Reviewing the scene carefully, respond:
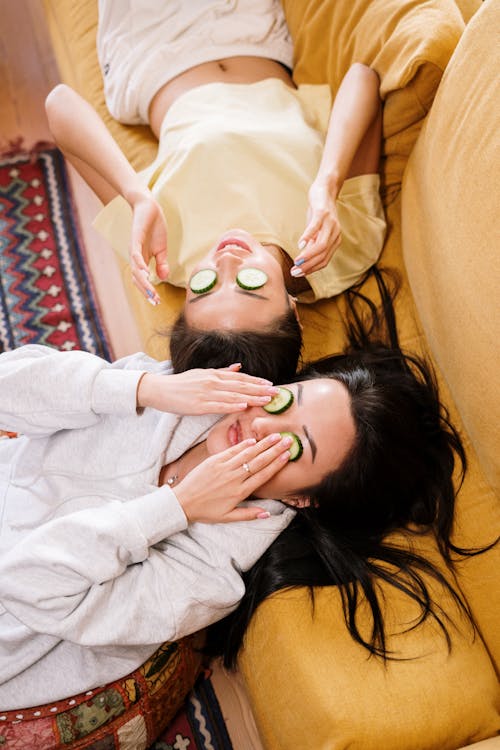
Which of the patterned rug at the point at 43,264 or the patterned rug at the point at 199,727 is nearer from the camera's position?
the patterned rug at the point at 199,727

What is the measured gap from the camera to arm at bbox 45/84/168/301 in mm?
1702

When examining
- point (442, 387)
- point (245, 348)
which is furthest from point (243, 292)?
point (442, 387)

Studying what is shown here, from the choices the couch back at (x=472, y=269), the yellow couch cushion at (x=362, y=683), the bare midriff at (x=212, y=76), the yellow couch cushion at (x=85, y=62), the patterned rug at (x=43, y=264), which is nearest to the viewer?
the yellow couch cushion at (x=362, y=683)

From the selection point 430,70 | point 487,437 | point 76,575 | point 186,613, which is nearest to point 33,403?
point 76,575

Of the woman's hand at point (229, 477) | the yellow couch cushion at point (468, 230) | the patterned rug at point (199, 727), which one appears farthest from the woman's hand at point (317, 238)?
the patterned rug at point (199, 727)

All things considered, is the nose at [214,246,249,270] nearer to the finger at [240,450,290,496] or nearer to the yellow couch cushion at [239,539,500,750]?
the finger at [240,450,290,496]

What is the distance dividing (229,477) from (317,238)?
0.61 meters

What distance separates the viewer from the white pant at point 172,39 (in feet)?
7.12

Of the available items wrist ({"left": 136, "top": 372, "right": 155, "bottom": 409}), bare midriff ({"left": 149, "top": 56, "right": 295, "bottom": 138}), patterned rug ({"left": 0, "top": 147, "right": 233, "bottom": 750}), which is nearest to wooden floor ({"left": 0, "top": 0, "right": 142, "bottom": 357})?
patterned rug ({"left": 0, "top": 147, "right": 233, "bottom": 750})

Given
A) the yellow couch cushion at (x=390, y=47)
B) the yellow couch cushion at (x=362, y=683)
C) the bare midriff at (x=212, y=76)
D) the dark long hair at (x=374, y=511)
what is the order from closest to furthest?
the yellow couch cushion at (x=362, y=683) → the dark long hair at (x=374, y=511) → the yellow couch cushion at (x=390, y=47) → the bare midriff at (x=212, y=76)

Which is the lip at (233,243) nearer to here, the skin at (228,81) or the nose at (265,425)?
the skin at (228,81)

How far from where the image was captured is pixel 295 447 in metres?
1.39

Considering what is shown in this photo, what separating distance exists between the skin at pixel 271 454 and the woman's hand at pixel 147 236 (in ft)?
1.59

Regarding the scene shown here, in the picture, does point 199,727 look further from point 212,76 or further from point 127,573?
point 212,76
